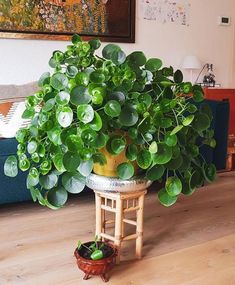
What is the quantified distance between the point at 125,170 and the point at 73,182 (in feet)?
0.69

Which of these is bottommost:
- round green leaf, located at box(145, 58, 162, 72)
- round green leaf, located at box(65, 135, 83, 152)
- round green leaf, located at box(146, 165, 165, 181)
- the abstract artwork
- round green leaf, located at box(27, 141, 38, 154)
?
round green leaf, located at box(146, 165, 165, 181)

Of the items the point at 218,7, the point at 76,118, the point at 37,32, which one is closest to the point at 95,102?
Result: the point at 76,118

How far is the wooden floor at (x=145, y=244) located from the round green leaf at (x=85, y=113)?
0.69 m

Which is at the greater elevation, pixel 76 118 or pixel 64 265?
pixel 76 118

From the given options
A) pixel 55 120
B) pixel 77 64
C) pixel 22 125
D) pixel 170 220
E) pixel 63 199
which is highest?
pixel 77 64

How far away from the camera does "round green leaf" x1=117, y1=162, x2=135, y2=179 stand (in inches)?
56.6

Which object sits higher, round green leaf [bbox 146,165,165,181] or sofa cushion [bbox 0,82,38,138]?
sofa cushion [bbox 0,82,38,138]

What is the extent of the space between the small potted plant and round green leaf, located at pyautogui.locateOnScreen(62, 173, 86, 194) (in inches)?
10.7

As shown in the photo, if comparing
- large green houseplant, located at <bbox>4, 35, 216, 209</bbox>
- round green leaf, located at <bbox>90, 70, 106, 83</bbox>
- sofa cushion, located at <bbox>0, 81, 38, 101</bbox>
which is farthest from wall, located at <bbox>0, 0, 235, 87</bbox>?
round green leaf, located at <bbox>90, 70, 106, 83</bbox>

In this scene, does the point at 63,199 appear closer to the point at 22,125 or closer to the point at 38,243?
the point at 38,243

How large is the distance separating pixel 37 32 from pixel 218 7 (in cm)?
206

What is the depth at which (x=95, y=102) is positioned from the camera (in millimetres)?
1309

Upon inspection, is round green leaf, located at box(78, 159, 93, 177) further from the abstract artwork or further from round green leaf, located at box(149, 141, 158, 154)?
the abstract artwork

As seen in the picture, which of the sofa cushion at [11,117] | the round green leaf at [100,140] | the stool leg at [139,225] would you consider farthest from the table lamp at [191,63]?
the round green leaf at [100,140]
